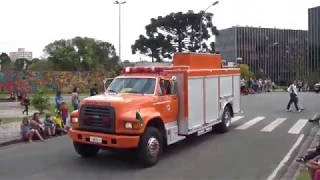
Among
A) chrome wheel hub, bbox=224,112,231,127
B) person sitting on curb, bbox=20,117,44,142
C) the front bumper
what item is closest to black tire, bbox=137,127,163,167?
the front bumper

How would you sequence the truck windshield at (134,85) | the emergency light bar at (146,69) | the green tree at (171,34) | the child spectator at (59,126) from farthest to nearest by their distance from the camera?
the green tree at (171,34), the child spectator at (59,126), the emergency light bar at (146,69), the truck windshield at (134,85)

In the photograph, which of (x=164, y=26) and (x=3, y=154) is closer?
(x=3, y=154)

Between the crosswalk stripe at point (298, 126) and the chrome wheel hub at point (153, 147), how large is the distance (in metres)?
6.90

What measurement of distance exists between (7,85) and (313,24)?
8559 centimetres

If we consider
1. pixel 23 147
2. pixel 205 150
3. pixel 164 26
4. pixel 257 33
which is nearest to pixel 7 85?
pixel 164 26

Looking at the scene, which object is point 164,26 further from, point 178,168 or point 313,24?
point 313,24

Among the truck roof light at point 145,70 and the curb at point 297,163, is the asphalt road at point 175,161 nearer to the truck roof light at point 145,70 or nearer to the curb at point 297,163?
the curb at point 297,163

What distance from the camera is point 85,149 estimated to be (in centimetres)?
1024

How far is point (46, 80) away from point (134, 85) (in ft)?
138

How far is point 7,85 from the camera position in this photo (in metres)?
46.8

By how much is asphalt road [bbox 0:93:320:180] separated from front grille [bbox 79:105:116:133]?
895 millimetres

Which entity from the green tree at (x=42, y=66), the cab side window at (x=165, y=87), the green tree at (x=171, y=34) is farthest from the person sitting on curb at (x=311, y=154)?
the green tree at (x=42, y=66)

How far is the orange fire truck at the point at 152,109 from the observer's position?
9.11 metres

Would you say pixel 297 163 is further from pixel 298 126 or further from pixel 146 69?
pixel 298 126
